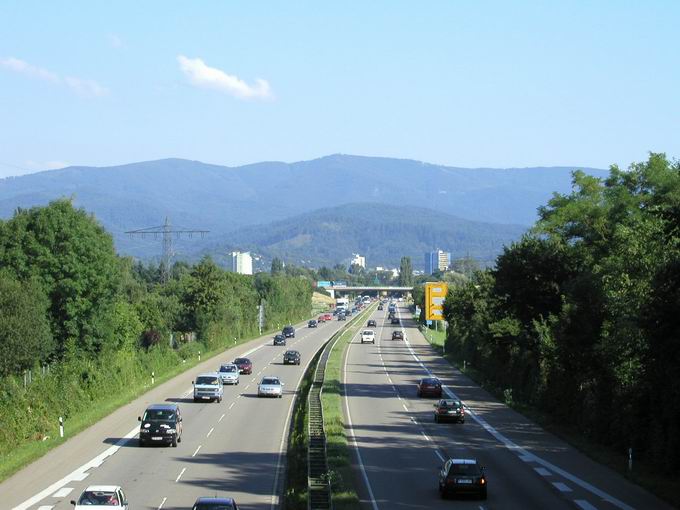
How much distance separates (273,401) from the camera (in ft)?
191

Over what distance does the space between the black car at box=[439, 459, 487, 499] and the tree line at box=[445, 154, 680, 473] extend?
653 centimetres

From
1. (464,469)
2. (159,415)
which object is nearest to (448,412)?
(159,415)

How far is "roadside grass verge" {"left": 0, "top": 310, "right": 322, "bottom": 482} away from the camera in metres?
41.5

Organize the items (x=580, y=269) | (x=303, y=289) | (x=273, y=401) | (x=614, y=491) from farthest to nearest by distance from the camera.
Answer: (x=303, y=289), (x=580, y=269), (x=273, y=401), (x=614, y=491)

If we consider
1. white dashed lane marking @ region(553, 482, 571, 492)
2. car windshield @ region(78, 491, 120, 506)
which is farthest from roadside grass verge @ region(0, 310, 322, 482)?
white dashed lane marking @ region(553, 482, 571, 492)

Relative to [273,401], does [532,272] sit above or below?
above

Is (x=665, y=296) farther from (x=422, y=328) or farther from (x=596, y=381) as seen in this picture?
(x=422, y=328)

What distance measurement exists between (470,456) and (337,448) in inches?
208

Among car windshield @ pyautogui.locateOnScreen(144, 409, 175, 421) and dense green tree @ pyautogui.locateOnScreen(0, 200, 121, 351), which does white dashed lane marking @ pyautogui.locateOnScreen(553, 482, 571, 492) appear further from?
dense green tree @ pyautogui.locateOnScreen(0, 200, 121, 351)

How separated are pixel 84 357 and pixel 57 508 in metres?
51.1

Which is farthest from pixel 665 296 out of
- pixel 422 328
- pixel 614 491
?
pixel 422 328

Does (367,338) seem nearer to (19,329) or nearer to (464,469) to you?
(19,329)

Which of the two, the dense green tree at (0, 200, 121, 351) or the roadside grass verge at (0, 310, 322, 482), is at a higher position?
the dense green tree at (0, 200, 121, 351)

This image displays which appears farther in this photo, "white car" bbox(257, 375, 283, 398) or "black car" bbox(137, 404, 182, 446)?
"white car" bbox(257, 375, 283, 398)
